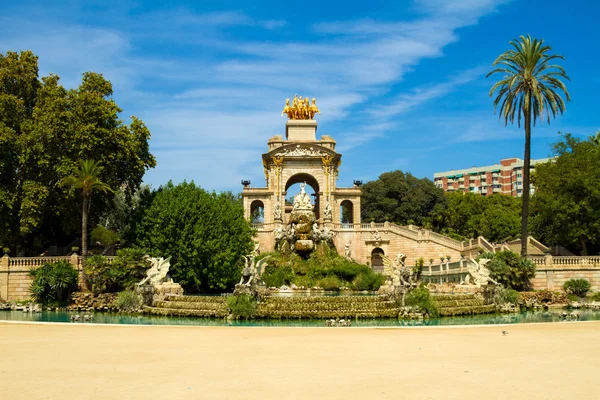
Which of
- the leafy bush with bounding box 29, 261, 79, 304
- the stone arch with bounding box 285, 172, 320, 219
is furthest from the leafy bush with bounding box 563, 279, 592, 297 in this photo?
the stone arch with bounding box 285, 172, 320, 219

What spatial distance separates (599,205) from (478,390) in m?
34.3

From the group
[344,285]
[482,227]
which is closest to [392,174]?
[482,227]

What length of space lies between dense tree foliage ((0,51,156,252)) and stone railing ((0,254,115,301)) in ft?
7.30

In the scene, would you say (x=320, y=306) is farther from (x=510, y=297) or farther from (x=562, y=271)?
(x=562, y=271)

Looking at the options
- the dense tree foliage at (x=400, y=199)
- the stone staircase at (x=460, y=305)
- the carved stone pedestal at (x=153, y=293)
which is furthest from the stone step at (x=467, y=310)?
the dense tree foliage at (x=400, y=199)

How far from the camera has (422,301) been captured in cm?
2670

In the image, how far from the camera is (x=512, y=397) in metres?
9.61

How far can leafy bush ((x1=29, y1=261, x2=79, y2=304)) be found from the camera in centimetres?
3462

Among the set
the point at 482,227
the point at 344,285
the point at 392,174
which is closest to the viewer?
the point at 344,285

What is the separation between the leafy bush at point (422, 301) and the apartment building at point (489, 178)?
105m

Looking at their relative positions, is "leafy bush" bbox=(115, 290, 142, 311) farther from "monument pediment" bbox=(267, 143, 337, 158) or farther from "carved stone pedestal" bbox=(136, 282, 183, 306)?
"monument pediment" bbox=(267, 143, 337, 158)

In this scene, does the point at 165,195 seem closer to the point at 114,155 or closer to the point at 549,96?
the point at 114,155

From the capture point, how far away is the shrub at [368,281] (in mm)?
47716

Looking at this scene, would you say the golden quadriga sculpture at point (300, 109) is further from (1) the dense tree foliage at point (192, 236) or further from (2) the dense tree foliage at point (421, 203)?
(1) the dense tree foliage at point (192, 236)
